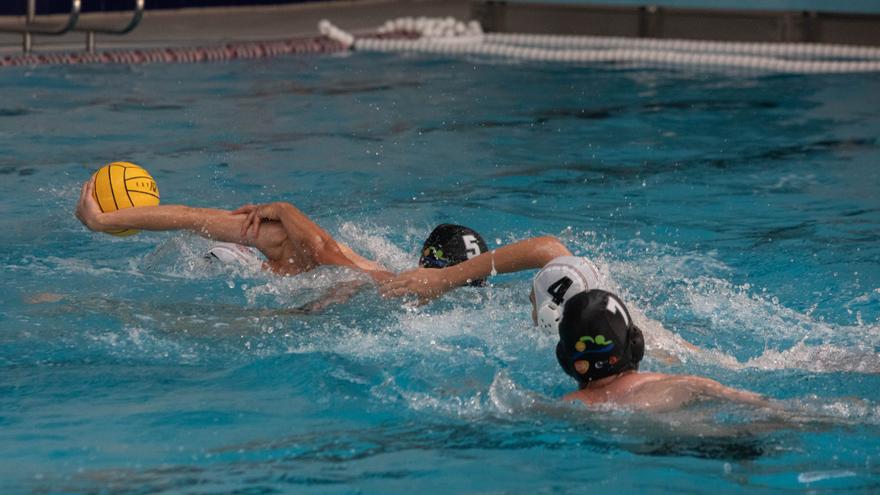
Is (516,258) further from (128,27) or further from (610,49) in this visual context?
(610,49)

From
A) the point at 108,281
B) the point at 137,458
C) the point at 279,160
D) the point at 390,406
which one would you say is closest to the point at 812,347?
the point at 390,406

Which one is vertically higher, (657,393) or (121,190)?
(121,190)

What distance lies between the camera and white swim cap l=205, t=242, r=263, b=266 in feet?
15.0

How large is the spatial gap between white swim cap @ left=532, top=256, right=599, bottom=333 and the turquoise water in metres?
0.18

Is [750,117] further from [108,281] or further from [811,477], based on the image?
[811,477]

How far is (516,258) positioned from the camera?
3.85 metres

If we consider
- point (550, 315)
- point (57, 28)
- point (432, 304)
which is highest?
point (57, 28)

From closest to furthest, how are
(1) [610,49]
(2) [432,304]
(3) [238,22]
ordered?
(2) [432,304] → (1) [610,49] → (3) [238,22]

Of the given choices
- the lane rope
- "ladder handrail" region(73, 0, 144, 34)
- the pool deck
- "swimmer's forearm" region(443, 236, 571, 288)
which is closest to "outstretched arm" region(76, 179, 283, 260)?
"swimmer's forearm" region(443, 236, 571, 288)

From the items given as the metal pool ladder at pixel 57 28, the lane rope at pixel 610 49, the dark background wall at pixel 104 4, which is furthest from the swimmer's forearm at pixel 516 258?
the dark background wall at pixel 104 4

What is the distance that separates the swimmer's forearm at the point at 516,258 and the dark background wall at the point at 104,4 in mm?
8644

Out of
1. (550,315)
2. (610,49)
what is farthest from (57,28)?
(550,315)

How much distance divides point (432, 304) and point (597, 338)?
1169mm

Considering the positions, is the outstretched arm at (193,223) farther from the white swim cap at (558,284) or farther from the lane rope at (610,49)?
the lane rope at (610,49)
